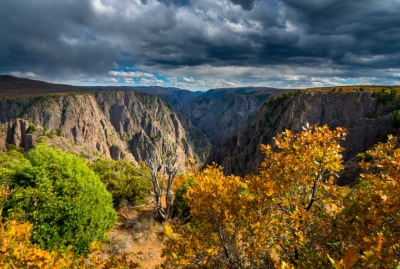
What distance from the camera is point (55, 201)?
12.6m

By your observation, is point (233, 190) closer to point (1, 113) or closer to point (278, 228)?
point (278, 228)

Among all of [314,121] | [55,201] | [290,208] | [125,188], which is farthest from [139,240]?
[314,121]

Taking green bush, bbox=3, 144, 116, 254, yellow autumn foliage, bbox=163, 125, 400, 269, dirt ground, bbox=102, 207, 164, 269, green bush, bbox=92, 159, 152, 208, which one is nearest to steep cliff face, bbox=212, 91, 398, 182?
green bush, bbox=92, 159, 152, 208

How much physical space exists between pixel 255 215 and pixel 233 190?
1116 millimetres

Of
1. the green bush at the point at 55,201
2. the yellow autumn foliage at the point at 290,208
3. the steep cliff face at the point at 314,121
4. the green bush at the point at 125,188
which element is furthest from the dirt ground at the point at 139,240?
the steep cliff face at the point at 314,121

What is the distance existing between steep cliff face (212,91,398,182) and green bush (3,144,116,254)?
247 ft

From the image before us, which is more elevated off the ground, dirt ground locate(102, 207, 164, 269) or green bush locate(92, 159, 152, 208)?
green bush locate(92, 159, 152, 208)

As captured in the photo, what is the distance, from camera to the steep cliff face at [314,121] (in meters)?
76.4

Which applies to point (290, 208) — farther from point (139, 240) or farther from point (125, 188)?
point (125, 188)

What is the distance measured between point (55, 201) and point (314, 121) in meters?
97.0

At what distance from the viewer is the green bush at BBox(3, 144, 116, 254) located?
12117 millimetres

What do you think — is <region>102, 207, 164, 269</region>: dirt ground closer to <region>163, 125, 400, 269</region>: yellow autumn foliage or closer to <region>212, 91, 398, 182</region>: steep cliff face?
<region>163, 125, 400, 269</region>: yellow autumn foliage

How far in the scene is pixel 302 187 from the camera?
767 cm

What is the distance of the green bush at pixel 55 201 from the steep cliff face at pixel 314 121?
75.4 m
